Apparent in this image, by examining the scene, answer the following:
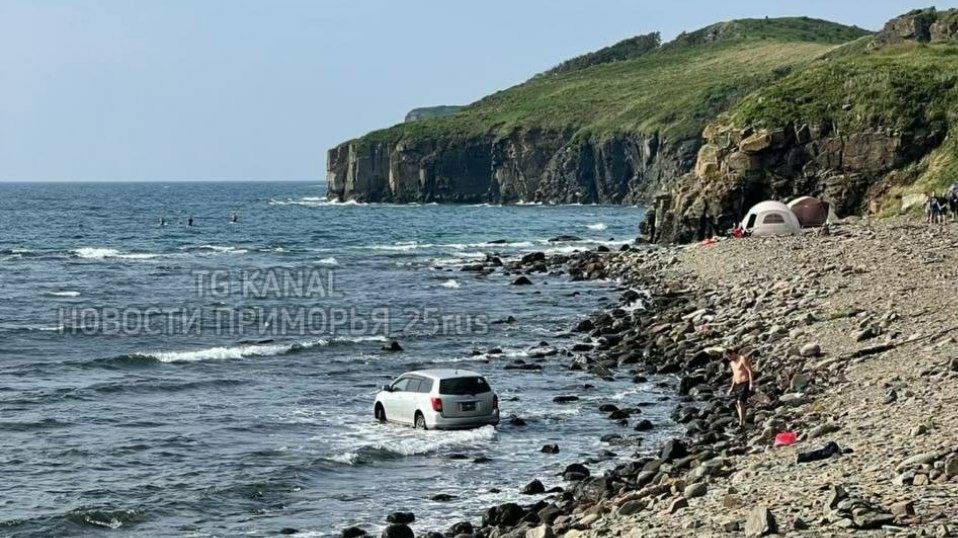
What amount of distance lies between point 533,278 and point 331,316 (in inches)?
697

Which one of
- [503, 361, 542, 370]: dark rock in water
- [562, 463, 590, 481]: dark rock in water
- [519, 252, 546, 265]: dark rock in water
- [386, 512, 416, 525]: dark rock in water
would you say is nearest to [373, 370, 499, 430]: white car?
[562, 463, 590, 481]: dark rock in water

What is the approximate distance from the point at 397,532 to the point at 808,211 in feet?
183

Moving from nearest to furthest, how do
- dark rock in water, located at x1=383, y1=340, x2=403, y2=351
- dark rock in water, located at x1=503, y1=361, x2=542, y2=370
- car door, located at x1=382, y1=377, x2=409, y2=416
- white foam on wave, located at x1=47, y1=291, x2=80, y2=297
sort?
car door, located at x1=382, y1=377, x2=409, y2=416, dark rock in water, located at x1=503, y1=361, x2=542, y2=370, dark rock in water, located at x1=383, y1=340, x2=403, y2=351, white foam on wave, located at x1=47, y1=291, x2=80, y2=297

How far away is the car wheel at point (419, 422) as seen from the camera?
33.1m

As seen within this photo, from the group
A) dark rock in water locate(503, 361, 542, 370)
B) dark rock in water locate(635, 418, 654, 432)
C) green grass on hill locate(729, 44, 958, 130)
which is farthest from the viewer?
green grass on hill locate(729, 44, 958, 130)

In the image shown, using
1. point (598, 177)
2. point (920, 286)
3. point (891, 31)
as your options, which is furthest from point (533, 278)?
point (598, 177)

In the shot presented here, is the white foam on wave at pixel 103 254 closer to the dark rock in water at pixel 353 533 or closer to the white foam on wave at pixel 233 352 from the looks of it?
the white foam on wave at pixel 233 352

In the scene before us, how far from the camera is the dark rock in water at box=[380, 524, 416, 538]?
75.6 ft

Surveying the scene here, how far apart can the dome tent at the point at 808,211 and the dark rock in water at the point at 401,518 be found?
53.5 meters

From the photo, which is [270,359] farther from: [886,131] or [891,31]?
[891,31]

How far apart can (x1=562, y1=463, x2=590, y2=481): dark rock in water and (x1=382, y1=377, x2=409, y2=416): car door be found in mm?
7348

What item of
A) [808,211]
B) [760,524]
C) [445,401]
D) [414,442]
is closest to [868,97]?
[808,211]

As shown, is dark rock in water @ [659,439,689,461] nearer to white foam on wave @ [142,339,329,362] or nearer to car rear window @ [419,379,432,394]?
A: car rear window @ [419,379,432,394]

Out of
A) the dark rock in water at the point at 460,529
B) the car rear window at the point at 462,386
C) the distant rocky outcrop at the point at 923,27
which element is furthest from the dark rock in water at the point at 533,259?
the dark rock in water at the point at 460,529
